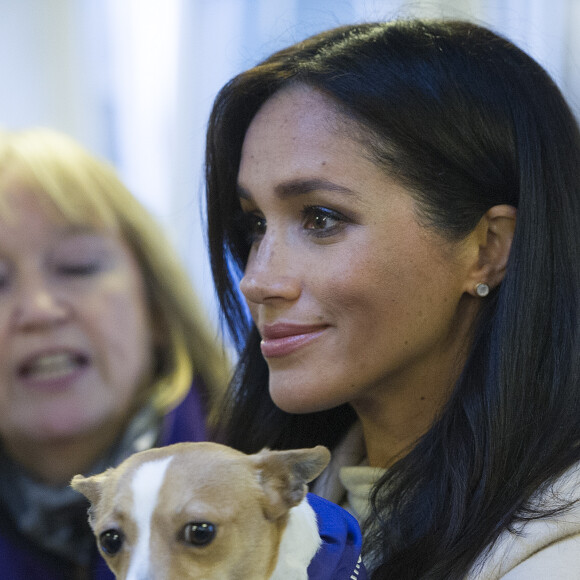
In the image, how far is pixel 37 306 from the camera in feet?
5.32

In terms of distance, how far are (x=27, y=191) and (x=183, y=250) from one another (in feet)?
6.17

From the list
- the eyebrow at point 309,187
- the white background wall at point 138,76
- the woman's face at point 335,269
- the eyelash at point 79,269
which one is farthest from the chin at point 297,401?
the white background wall at point 138,76

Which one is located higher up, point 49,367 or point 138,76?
point 138,76

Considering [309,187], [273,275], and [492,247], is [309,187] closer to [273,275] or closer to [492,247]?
[273,275]

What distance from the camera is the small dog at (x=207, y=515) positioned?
2.50ft

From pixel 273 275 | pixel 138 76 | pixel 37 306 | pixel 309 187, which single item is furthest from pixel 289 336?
pixel 138 76

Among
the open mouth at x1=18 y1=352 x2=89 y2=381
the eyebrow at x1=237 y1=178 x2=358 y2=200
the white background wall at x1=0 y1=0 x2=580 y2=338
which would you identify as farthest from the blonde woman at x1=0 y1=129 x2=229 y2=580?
the white background wall at x1=0 y1=0 x2=580 y2=338

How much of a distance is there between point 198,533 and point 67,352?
3.28 feet

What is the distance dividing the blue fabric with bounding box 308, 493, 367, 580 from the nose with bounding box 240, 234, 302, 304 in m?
0.26

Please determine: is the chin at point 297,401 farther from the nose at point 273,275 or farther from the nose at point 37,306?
the nose at point 37,306

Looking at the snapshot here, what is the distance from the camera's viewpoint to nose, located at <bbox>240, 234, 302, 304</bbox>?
1.01 meters

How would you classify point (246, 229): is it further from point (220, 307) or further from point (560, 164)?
point (560, 164)

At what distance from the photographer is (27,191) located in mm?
1718

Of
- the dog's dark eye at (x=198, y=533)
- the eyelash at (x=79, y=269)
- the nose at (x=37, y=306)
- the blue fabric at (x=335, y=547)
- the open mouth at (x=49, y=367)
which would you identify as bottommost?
the open mouth at (x=49, y=367)
